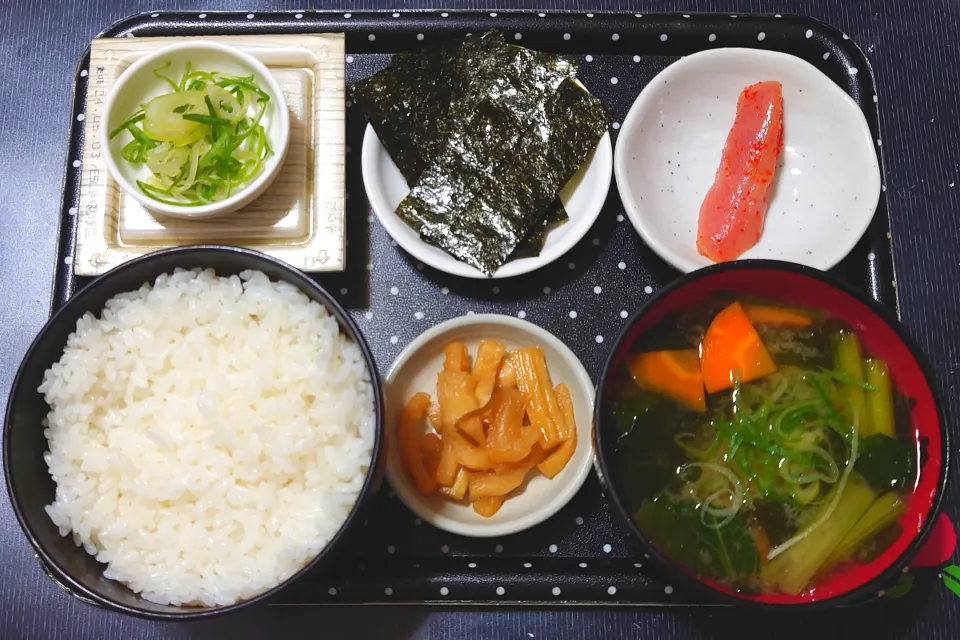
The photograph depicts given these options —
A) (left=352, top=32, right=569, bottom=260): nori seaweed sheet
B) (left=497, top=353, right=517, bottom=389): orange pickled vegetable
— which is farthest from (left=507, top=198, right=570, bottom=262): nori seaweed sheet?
(left=497, top=353, right=517, bottom=389): orange pickled vegetable

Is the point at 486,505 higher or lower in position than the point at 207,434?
lower

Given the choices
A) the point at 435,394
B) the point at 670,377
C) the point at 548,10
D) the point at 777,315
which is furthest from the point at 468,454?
the point at 548,10

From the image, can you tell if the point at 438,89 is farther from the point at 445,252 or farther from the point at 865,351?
the point at 865,351

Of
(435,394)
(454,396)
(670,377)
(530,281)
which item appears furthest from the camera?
(530,281)

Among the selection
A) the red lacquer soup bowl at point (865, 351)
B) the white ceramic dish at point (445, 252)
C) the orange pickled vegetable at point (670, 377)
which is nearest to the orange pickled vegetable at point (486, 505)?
the red lacquer soup bowl at point (865, 351)

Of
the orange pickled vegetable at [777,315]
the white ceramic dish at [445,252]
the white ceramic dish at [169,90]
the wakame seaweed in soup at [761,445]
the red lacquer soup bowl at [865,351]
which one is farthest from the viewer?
the white ceramic dish at [445,252]

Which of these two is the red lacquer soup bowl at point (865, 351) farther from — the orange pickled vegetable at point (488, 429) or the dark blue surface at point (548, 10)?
the dark blue surface at point (548, 10)

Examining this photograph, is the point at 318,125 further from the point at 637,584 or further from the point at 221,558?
the point at 637,584
